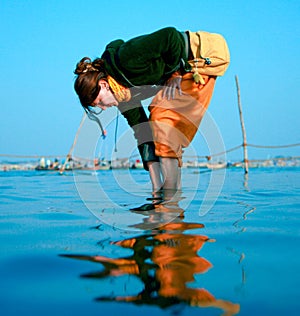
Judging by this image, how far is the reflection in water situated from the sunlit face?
1243mm

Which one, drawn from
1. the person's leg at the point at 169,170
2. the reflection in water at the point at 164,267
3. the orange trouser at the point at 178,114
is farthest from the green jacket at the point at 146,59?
the reflection in water at the point at 164,267

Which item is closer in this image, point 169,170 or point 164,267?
point 164,267

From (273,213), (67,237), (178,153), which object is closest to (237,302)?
(67,237)

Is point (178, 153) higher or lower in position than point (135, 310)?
higher

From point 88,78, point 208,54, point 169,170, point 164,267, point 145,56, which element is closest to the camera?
point 164,267

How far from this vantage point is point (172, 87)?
279 cm

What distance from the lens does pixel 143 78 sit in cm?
249

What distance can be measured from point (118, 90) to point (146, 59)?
31 cm

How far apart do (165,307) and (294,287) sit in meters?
0.30

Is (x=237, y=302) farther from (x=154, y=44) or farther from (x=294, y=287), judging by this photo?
(x=154, y=44)

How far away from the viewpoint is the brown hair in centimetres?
248

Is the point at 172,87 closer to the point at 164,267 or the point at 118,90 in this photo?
the point at 118,90

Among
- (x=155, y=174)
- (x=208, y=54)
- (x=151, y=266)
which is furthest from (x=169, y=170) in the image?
(x=151, y=266)

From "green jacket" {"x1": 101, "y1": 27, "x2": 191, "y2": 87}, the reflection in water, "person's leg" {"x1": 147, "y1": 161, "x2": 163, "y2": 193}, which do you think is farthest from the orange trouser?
the reflection in water
